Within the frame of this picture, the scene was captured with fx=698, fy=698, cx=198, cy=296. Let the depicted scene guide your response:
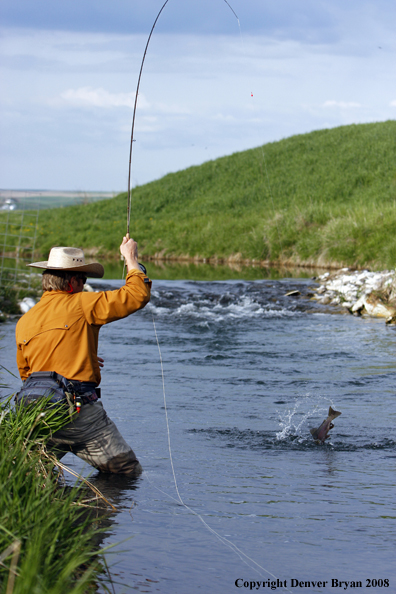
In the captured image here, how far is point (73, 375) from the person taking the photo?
4.15 metres

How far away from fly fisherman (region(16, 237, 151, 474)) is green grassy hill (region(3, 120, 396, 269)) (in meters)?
15.5

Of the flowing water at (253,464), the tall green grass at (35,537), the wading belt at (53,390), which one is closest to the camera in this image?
the tall green grass at (35,537)

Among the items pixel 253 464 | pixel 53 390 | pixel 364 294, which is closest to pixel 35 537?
pixel 53 390

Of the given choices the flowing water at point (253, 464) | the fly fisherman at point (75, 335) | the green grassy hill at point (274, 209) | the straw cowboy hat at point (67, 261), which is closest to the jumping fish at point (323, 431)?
the flowing water at point (253, 464)

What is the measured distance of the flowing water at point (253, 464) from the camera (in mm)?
3588

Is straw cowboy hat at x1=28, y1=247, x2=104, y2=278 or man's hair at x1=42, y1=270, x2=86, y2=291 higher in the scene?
straw cowboy hat at x1=28, y1=247, x2=104, y2=278

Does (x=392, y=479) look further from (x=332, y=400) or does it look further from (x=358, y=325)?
(x=358, y=325)

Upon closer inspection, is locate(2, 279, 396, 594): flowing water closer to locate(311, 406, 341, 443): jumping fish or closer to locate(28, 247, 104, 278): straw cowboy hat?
locate(311, 406, 341, 443): jumping fish

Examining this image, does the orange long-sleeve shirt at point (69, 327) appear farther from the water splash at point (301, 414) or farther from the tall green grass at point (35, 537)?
the water splash at point (301, 414)

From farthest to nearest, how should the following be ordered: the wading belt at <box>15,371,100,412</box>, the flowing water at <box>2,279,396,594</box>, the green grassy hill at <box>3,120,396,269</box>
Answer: the green grassy hill at <box>3,120,396,269</box> → the wading belt at <box>15,371,100,412</box> → the flowing water at <box>2,279,396,594</box>

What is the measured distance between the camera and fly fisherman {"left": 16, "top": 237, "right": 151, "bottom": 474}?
161 inches

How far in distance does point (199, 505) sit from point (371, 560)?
118 cm

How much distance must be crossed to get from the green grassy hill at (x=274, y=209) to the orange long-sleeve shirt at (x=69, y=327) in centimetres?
1556

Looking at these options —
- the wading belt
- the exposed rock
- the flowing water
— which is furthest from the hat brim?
the exposed rock
